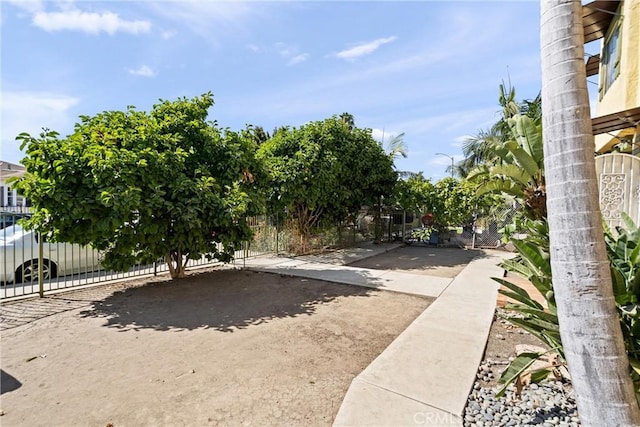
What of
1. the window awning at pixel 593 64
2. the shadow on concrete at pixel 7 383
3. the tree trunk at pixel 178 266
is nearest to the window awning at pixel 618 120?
the window awning at pixel 593 64

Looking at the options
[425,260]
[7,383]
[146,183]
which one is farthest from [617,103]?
[7,383]

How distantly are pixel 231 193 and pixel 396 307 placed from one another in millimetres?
4133

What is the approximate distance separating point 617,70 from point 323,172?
8.03 metres

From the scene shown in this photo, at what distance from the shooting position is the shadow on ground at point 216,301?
5109 mm

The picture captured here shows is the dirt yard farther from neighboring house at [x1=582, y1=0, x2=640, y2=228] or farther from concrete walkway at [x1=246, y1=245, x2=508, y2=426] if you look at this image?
neighboring house at [x1=582, y1=0, x2=640, y2=228]

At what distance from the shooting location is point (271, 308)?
5836mm

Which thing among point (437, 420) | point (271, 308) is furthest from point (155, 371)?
point (437, 420)

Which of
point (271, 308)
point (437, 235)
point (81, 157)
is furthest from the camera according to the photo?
point (437, 235)

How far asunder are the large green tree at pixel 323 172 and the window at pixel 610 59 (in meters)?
7.19

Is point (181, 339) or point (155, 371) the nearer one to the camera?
point (155, 371)

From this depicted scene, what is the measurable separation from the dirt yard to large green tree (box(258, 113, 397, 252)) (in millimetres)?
4801

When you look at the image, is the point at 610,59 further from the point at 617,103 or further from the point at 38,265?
the point at 38,265

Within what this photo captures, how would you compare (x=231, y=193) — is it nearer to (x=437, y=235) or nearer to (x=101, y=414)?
(x=101, y=414)

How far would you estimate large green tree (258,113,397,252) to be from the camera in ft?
35.3
